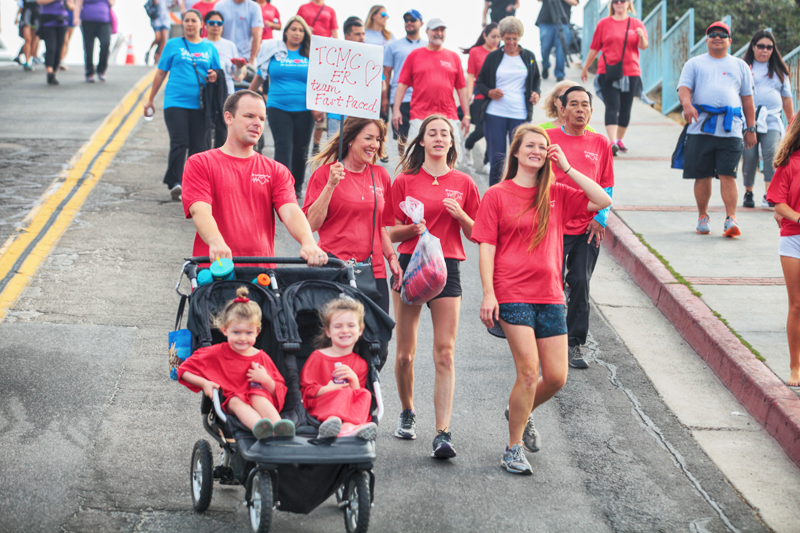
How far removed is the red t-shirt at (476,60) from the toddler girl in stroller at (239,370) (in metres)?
8.83

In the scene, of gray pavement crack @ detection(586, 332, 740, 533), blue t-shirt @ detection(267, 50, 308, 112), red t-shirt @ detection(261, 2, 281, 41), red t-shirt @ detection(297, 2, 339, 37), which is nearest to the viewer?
gray pavement crack @ detection(586, 332, 740, 533)

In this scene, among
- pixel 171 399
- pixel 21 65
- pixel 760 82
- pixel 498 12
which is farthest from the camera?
pixel 21 65

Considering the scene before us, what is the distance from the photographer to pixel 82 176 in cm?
1193

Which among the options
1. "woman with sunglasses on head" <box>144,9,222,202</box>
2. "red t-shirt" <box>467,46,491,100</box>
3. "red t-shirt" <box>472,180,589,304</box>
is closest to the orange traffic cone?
"red t-shirt" <box>467,46,491,100</box>

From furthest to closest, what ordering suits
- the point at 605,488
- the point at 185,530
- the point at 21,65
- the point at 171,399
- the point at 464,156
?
the point at 21,65 < the point at 464,156 < the point at 171,399 < the point at 605,488 < the point at 185,530

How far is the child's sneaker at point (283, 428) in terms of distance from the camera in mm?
4082

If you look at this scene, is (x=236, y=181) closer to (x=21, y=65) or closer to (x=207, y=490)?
(x=207, y=490)

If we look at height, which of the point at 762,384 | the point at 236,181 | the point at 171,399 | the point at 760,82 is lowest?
the point at 171,399

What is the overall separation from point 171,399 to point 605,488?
291 centimetres

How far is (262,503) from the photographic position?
13.2 feet

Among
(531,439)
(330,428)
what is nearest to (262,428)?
(330,428)

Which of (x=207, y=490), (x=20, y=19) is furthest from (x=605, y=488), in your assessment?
(x=20, y=19)

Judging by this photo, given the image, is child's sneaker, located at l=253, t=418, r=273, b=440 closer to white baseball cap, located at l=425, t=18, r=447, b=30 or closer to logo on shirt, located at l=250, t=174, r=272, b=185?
logo on shirt, located at l=250, t=174, r=272, b=185

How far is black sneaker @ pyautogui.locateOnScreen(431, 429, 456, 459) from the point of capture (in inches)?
211
